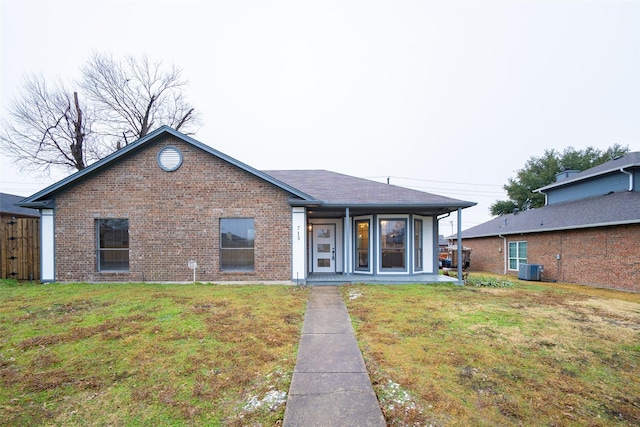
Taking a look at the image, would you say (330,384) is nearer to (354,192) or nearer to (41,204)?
(354,192)

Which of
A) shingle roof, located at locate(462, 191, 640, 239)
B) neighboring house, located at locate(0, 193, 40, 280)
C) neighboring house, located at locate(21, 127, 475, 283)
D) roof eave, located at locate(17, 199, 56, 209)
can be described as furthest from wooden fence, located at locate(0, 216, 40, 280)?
shingle roof, located at locate(462, 191, 640, 239)

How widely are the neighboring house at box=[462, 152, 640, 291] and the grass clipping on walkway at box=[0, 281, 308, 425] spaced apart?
1262 centimetres

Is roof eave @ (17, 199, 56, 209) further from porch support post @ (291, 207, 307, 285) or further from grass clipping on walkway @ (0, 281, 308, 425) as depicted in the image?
porch support post @ (291, 207, 307, 285)

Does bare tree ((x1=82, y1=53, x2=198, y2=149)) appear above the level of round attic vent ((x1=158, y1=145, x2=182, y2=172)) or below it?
above

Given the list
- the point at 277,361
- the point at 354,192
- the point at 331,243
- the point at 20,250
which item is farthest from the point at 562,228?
the point at 20,250

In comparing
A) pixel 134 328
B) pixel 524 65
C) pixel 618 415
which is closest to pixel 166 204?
pixel 134 328

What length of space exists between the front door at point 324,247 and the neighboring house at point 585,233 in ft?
35.1

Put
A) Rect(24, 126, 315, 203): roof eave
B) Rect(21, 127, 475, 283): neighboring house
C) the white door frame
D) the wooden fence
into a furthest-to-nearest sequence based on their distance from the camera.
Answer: the white door frame < the wooden fence < Rect(21, 127, 475, 283): neighboring house < Rect(24, 126, 315, 203): roof eave

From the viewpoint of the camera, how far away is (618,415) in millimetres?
2908

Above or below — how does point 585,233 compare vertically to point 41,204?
below

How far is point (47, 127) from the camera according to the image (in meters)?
19.6

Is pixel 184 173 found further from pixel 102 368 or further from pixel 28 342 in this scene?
pixel 102 368

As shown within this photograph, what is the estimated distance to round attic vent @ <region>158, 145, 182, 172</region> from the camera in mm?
10227

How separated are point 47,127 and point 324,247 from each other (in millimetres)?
20678
